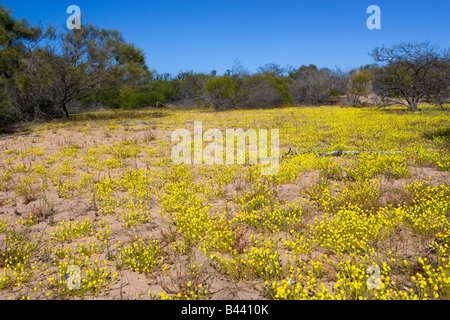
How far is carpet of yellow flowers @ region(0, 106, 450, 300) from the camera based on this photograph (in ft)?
8.99

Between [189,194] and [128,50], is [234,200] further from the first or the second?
[128,50]

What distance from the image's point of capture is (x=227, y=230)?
3.69 meters

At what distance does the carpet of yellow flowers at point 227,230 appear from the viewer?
8.99 ft

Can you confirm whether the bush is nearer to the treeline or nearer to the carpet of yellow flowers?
the treeline

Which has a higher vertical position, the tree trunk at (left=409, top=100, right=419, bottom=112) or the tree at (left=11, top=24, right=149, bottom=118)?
the tree at (left=11, top=24, right=149, bottom=118)

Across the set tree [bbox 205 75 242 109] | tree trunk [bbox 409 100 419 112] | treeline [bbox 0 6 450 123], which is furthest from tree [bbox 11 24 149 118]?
tree trunk [bbox 409 100 419 112]

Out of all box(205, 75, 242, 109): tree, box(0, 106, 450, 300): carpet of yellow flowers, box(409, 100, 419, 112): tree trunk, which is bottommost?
box(0, 106, 450, 300): carpet of yellow flowers

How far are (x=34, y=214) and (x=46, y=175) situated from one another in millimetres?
2254

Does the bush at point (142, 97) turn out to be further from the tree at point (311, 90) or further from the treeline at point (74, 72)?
the tree at point (311, 90)

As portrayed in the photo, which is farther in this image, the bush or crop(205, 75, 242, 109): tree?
the bush

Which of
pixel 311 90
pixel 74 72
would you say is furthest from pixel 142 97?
pixel 311 90

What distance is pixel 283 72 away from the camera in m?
51.7

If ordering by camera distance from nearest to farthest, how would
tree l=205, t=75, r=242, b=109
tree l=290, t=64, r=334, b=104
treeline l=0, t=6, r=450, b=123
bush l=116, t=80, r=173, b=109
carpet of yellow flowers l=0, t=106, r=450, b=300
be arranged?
carpet of yellow flowers l=0, t=106, r=450, b=300 → treeline l=0, t=6, r=450, b=123 → tree l=205, t=75, r=242, b=109 → bush l=116, t=80, r=173, b=109 → tree l=290, t=64, r=334, b=104
